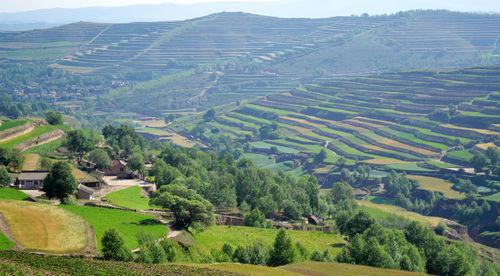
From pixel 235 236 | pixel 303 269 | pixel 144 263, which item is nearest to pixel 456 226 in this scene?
pixel 235 236

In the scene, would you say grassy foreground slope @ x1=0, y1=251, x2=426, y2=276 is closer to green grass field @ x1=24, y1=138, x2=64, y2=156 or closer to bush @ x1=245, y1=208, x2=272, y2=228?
bush @ x1=245, y1=208, x2=272, y2=228

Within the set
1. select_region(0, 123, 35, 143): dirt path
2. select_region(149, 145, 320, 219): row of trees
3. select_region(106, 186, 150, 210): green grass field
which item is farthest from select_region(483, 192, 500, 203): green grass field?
select_region(0, 123, 35, 143): dirt path

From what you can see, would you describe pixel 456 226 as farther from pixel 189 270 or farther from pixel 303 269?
pixel 189 270

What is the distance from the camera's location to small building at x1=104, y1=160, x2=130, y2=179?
99475 millimetres

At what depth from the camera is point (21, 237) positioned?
5269 centimetres

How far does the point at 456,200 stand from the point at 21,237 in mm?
88059

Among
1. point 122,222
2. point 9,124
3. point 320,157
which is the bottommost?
point 320,157

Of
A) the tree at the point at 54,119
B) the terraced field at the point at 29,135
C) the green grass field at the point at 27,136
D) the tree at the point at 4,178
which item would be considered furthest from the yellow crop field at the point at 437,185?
the tree at the point at 4,178

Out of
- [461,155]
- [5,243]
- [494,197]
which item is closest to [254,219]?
[5,243]

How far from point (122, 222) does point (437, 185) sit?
269ft

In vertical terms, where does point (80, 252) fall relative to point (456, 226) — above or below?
above

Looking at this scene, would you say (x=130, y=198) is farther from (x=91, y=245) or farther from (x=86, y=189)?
(x=91, y=245)

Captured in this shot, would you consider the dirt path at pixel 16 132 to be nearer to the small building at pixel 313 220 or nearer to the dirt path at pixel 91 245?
the small building at pixel 313 220

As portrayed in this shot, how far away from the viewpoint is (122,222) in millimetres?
65500
